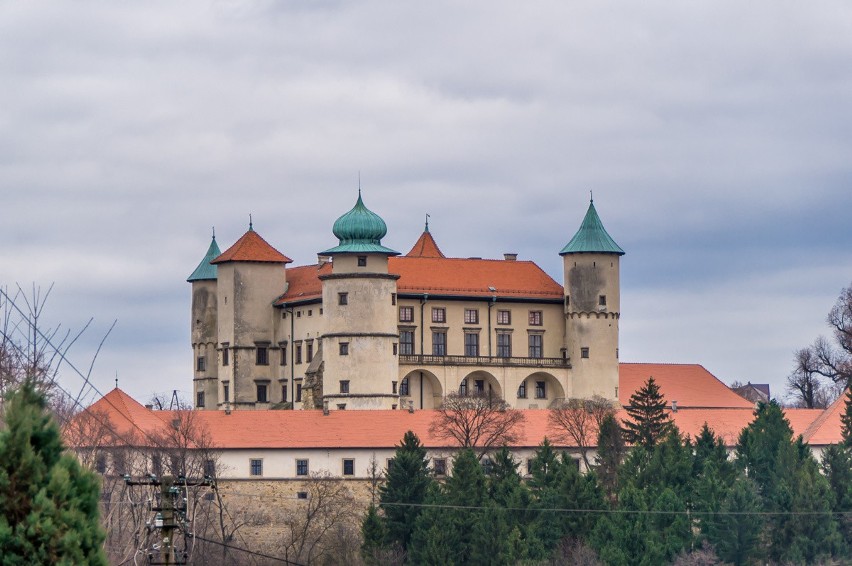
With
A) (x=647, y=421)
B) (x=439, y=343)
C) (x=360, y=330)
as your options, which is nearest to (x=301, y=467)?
(x=360, y=330)

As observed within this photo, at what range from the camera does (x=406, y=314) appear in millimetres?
107062

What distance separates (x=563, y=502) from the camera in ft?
263

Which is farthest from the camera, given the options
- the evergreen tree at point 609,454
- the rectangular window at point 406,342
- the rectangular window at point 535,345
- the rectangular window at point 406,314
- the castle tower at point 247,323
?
the rectangular window at point 535,345

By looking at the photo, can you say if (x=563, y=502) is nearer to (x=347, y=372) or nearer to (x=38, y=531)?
(x=347, y=372)

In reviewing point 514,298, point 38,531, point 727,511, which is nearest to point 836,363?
point 514,298

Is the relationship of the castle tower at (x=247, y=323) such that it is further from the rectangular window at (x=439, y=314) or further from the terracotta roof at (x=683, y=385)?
the terracotta roof at (x=683, y=385)

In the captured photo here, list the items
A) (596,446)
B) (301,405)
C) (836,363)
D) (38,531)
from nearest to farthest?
(38,531)
(596,446)
(301,405)
(836,363)

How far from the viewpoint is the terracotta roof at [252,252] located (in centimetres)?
10831

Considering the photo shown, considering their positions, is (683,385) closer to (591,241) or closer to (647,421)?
(591,241)

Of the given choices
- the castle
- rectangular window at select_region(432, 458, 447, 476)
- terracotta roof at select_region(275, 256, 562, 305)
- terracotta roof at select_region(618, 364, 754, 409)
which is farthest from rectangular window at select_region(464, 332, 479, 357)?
rectangular window at select_region(432, 458, 447, 476)

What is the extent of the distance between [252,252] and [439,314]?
10.1 meters

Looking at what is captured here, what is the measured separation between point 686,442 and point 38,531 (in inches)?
2730

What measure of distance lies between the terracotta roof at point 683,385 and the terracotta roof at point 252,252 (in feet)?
63.2

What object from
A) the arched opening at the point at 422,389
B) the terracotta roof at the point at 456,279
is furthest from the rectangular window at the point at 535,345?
the arched opening at the point at 422,389
